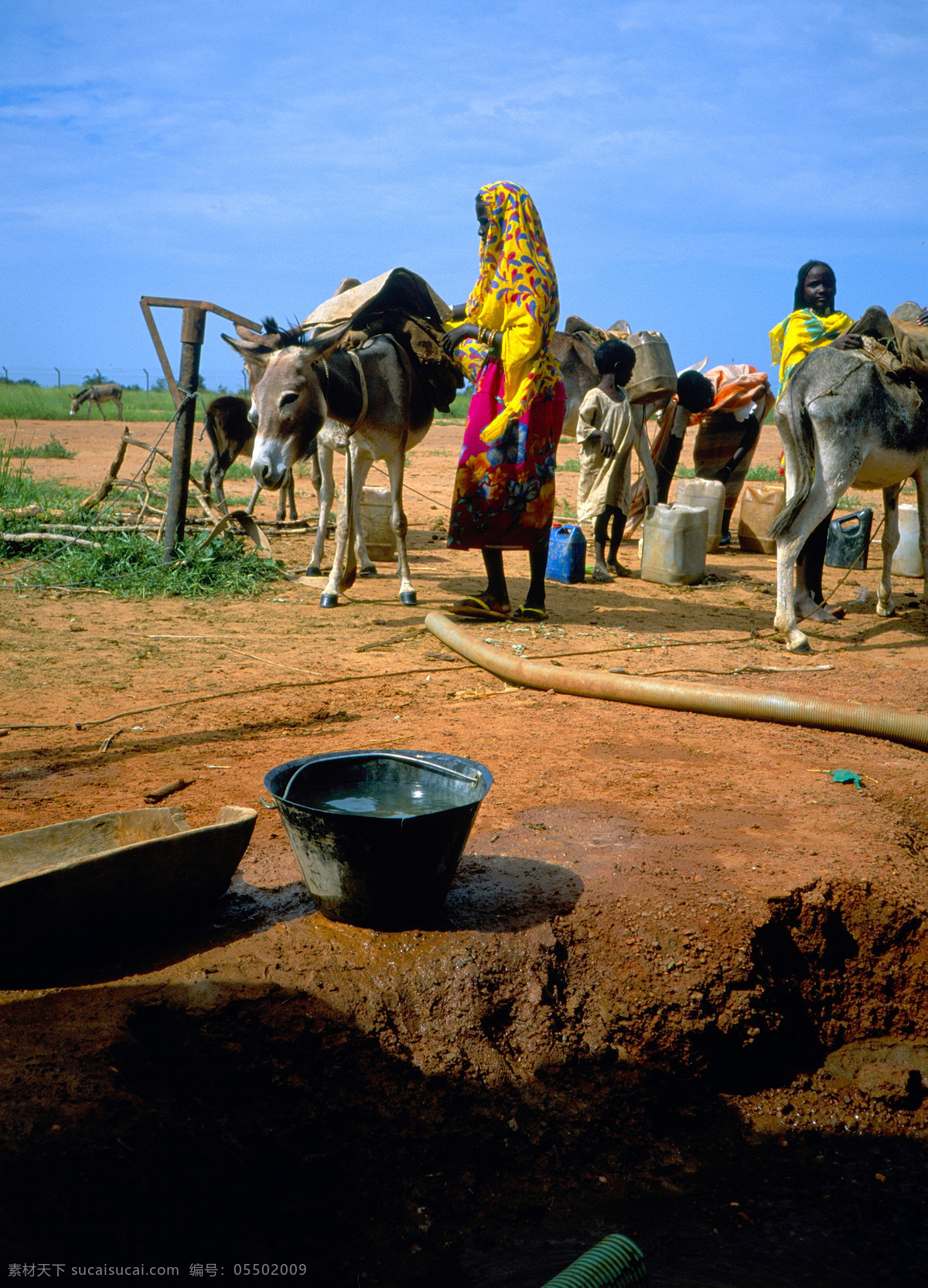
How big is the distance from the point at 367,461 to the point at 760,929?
16.6ft

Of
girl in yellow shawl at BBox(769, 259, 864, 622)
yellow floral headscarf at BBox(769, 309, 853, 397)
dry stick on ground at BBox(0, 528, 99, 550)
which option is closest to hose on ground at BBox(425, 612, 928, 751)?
girl in yellow shawl at BBox(769, 259, 864, 622)

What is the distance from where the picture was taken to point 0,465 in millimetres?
11336

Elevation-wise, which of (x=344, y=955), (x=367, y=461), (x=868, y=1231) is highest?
(x=367, y=461)

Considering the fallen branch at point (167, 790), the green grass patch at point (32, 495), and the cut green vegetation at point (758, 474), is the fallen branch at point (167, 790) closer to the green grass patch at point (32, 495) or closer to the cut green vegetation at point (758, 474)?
the green grass patch at point (32, 495)

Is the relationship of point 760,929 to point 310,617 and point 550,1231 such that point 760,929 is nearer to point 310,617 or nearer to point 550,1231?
point 550,1231

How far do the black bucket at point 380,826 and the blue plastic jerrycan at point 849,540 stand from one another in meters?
6.87

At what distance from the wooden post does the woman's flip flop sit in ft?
8.58

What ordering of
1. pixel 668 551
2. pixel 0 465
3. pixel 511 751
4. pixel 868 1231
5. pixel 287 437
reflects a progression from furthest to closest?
pixel 0 465 → pixel 668 551 → pixel 287 437 → pixel 511 751 → pixel 868 1231

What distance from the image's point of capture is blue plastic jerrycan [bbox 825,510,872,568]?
8523 millimetres

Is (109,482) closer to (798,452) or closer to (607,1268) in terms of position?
(798,452)

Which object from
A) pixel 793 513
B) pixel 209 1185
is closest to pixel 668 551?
pixel 793 513

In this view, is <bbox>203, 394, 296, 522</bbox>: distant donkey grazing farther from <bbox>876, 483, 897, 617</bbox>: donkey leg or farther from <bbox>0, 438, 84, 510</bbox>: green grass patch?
<bbox>876, 483, 897, 617</bbox>: donkey leg

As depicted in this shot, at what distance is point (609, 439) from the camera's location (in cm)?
745

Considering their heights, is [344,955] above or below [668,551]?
below
